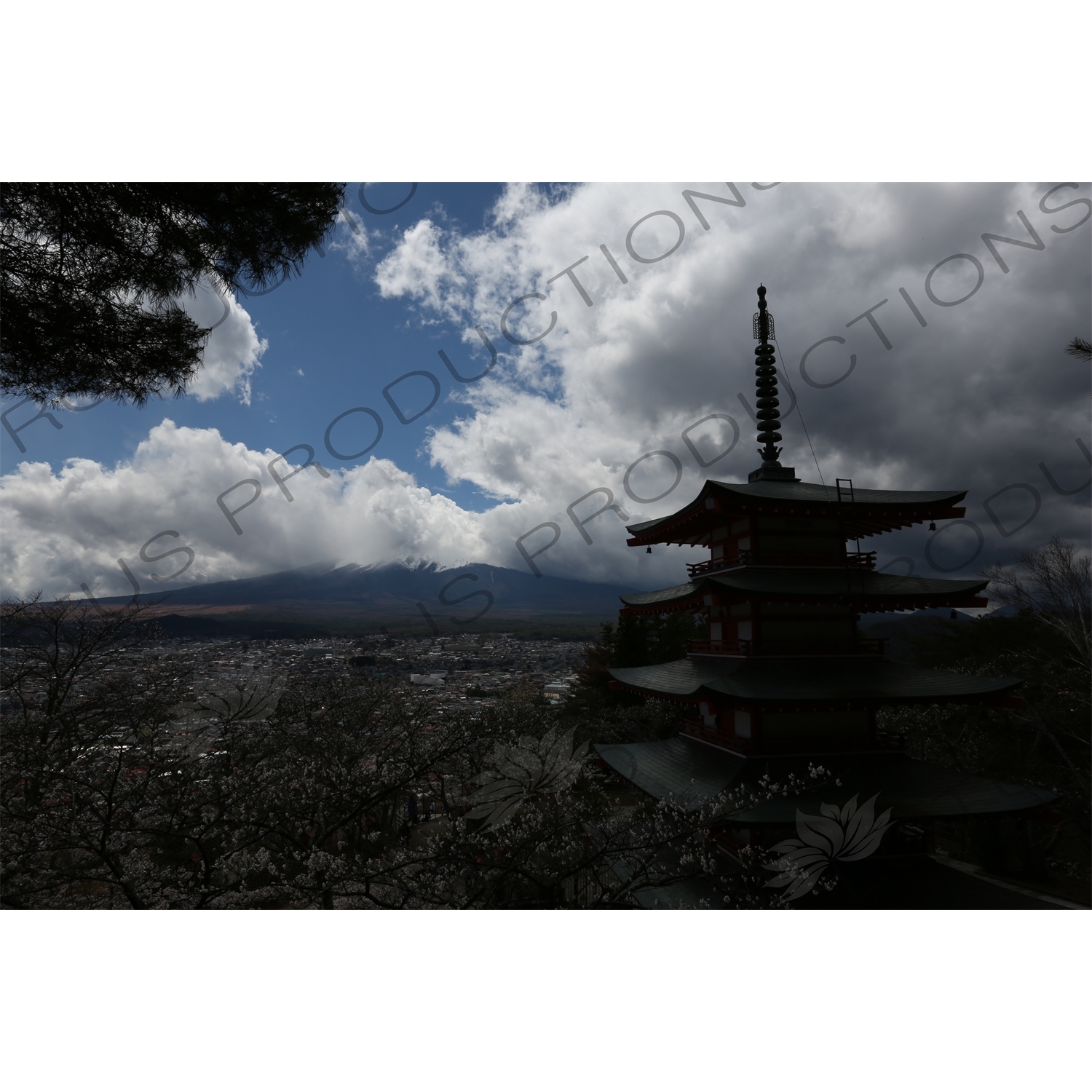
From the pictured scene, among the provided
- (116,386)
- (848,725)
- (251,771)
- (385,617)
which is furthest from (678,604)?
(385,617)

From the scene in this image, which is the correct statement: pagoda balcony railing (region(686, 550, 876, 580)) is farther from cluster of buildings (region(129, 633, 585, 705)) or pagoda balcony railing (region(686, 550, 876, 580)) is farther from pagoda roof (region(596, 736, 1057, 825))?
cluster of buildings (region(129, 633, 585, 705))

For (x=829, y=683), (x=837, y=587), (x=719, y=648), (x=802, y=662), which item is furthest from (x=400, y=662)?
(x=837, y=587)

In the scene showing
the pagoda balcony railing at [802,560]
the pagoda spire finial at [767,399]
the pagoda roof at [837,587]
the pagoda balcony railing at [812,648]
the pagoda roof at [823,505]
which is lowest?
the pagoda balcony railing at [812,648]

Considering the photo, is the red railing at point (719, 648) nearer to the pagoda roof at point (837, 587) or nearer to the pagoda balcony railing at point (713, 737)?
the pagoda roof at point (837, 587)

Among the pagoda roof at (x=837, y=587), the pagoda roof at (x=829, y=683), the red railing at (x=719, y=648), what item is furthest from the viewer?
the red railing at (x=719, y=648)

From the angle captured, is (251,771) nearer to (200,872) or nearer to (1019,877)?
(200,872)

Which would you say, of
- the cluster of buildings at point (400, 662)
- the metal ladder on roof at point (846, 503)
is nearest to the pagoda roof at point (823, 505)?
the metal ladder on roof at point (846, 503)

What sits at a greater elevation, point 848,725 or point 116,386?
point 116,386

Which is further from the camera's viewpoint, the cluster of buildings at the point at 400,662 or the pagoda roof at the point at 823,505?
the cluster of buildings at the point at 400,662
